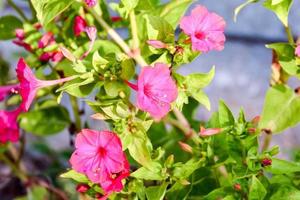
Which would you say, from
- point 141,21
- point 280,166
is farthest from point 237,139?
point 141,21

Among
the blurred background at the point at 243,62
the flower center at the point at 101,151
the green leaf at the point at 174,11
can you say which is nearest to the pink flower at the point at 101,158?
the flower center at the point at 101,151

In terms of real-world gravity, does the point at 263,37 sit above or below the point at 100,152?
below

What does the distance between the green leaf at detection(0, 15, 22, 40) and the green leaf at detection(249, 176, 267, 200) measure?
592 mm

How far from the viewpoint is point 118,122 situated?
3.06 feet

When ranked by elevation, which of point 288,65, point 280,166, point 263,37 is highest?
point 288,65

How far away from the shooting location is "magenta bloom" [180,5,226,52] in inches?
36.6

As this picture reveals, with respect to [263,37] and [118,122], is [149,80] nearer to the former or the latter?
[118,122]

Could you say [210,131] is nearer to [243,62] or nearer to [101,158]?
[101,158]

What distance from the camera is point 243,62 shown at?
8.76ft

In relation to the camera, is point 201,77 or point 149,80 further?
point 201,77

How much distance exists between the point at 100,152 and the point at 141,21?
1.05ft

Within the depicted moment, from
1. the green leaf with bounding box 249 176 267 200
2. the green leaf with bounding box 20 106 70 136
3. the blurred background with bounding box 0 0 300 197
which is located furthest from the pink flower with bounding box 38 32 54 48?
the blurred background with bounding box 0 0 300 197

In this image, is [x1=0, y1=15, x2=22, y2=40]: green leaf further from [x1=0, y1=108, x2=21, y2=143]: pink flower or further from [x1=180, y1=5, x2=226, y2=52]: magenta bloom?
[x1=180, y1=5, x2=226, y2=52]: magenta bloom

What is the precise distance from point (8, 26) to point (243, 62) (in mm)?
1536
